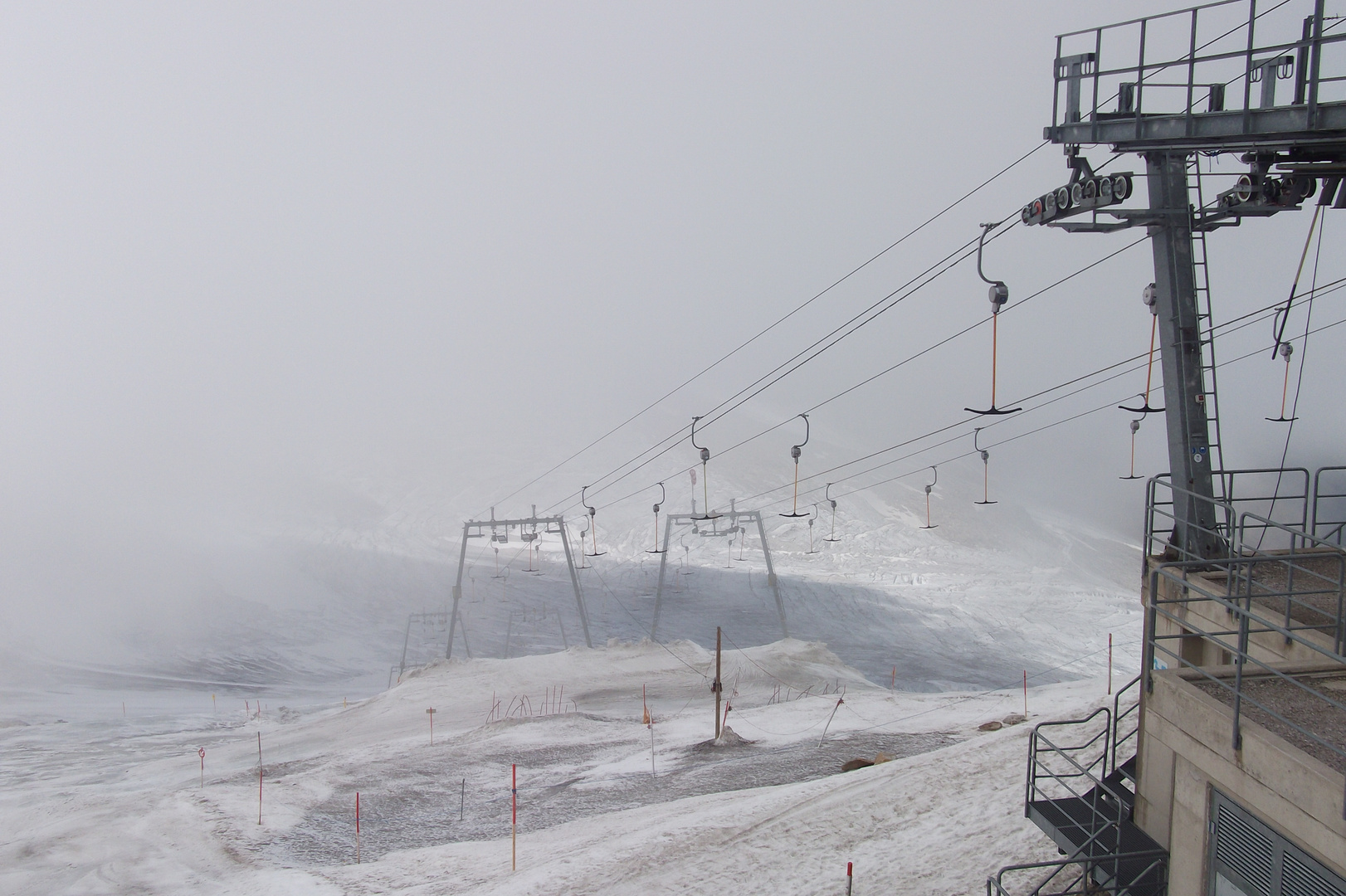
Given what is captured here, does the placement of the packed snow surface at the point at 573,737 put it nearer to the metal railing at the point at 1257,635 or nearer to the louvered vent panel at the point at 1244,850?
the metal railing at the point at 1257,635

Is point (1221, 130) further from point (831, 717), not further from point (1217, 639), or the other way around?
point (831, 717)

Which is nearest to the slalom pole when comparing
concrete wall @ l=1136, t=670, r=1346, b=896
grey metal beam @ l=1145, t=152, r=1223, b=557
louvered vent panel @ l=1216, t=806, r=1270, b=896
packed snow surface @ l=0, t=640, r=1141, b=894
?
packed snow surface @ l=0, t=640, r=1141, b=894

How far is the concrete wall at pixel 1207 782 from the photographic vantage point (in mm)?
5906

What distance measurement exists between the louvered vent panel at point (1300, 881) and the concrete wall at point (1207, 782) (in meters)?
0.15

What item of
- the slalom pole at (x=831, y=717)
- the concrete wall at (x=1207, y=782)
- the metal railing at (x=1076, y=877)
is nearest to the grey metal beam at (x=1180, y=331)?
the concrete wall at (x=1207, y=782)

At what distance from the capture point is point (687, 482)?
76.6 m

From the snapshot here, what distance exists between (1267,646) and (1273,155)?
613 centimetres

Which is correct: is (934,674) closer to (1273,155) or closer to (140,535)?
(1273,155)

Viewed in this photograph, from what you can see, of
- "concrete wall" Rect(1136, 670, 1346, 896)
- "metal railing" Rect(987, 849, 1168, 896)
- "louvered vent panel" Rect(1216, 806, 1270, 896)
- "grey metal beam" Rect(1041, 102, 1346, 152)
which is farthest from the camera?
"grey metal beam" Rect(1041, 102, 1346, 152)

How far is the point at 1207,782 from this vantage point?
7289 mm

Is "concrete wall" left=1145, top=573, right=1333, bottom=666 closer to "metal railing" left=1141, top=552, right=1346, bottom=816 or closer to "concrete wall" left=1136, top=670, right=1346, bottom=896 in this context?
"metal railing" left=1141, top=552, right=1346, bottom=816

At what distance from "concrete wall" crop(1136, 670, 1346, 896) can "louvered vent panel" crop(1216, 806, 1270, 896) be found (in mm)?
152

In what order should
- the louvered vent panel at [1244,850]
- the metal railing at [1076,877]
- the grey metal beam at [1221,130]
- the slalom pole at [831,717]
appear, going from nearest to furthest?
the louvered vent panel at [1244,850] → the metal railing at [1076,877] → the grey metal beam at [1221,130] → the slalom pole at [831,717]

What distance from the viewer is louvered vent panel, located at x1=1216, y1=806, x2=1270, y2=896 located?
21.5ft
